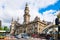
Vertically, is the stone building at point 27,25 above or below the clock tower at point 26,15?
below

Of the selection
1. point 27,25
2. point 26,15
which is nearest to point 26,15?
point 26,15

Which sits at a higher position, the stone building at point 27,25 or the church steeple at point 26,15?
the church steeple at point 26,15

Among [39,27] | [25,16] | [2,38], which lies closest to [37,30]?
[39,27]

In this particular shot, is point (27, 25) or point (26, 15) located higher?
point (26, 15)

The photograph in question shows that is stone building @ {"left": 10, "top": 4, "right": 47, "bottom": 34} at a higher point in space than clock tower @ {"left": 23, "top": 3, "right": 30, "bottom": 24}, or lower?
lower

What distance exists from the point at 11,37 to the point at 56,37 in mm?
2004

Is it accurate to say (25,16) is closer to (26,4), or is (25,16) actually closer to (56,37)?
(26,4)

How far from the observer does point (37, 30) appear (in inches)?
426

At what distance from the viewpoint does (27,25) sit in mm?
10938

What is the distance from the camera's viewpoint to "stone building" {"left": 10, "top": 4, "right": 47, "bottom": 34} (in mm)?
10844

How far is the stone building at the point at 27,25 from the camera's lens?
10.8 m

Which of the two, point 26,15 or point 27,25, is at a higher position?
point 26,15

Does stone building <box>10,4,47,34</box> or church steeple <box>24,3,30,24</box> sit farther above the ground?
church steeple <box>24,3,30,24</box>

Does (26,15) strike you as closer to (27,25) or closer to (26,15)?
(26,15)
